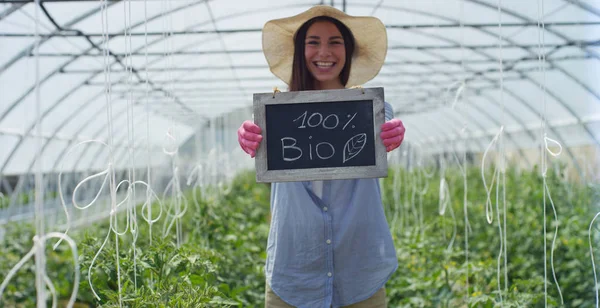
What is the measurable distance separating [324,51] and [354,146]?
1.37ft

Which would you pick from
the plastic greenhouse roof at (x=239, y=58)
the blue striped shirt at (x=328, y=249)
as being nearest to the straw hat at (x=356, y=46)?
the blue striped shirt at (x=328, y=249)

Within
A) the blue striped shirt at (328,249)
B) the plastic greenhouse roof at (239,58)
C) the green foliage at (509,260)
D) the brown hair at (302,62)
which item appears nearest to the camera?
the blue striped shirt at (328,249)

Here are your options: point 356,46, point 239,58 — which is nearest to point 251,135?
point 356,46

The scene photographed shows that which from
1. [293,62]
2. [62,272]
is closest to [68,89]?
[62,272]

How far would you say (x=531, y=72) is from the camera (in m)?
9.25

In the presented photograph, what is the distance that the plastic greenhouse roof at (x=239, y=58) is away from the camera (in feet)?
20.7

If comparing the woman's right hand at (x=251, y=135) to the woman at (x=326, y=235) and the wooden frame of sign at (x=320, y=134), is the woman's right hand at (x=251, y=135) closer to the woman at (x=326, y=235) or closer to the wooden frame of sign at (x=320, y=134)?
the wooden frame of sign at (x=320, y=134)

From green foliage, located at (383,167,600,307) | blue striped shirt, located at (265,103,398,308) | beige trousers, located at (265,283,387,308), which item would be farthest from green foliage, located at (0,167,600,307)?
blue striped shirt, located at (265,103,398,308)

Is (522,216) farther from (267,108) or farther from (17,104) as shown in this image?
(17,104)

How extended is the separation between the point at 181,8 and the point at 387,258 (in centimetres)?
548

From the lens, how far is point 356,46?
218 centimetres

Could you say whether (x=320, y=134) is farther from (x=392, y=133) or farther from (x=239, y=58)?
(x=239, y=58)

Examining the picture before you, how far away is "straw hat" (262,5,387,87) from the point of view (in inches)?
82.2

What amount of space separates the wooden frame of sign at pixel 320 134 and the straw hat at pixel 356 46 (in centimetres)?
33
